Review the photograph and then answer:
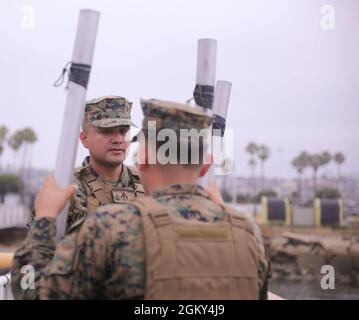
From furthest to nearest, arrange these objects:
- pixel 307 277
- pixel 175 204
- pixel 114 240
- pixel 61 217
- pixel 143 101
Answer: pixel 307 277 < pixel 61 217 < pixel 143 101 < pixel 175 204 < pixel 114 240

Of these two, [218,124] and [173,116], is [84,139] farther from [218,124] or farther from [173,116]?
[173,116]

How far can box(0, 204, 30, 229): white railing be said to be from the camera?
38469 mm

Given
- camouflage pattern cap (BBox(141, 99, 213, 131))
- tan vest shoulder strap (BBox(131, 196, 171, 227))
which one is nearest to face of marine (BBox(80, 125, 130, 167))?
camouflage pattern cap (BBox(141, 99, 213, 131))

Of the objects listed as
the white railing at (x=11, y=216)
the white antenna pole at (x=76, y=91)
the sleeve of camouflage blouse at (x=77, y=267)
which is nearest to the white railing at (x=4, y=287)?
the white antenna pole at (x=76, y=91)

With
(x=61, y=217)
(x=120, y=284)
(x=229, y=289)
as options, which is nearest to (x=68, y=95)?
(x=61, y=217)

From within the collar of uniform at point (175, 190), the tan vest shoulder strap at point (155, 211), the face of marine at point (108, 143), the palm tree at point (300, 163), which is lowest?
the tan vest shoulder strap at point (155, 211)

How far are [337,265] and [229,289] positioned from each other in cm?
4070

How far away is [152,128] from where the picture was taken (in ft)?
6.25

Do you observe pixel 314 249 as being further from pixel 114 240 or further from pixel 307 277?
pixel 114 240

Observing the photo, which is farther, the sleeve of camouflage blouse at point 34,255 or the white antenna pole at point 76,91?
the white antenna pole at point 76,91

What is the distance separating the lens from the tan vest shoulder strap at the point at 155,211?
174cm

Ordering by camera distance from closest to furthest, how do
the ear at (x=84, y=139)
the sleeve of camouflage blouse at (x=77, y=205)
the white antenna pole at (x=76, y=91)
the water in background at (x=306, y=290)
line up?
the white antenna pole at (x=76, y=91) < the sleeve of camouflage blouse at (x=77, y=205) < the ear at (x=84, y=139) < the water in background at (x=306, y=290)

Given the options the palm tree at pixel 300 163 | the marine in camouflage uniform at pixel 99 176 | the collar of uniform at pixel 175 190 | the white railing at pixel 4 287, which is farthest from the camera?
the palm tree at pixel 300 163

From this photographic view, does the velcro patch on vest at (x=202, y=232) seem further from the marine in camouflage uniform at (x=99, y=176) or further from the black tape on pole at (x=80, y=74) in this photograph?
the marine in camouflage uniform at (x=99, y=176)
